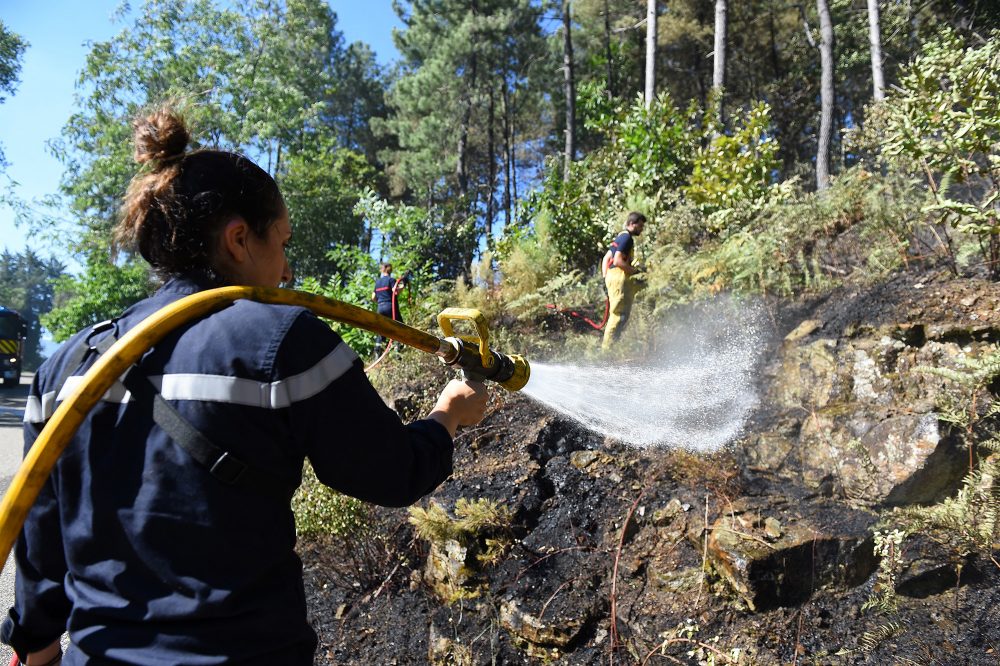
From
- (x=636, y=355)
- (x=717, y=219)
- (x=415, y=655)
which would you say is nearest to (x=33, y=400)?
(x=415, y=655)

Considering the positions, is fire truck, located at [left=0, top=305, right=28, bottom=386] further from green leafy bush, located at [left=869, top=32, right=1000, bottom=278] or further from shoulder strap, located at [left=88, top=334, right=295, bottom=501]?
shoulder strap, located at [left=88, top=334, right=295, bottom=501]

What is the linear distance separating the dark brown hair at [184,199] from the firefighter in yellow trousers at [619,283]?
17.5ft

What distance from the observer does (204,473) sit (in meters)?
1.21

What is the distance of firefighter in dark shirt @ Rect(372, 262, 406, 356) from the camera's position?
7707mm

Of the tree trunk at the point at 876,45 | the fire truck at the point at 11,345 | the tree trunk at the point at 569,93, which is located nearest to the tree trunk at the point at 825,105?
the tree trunk at the point at 876,45

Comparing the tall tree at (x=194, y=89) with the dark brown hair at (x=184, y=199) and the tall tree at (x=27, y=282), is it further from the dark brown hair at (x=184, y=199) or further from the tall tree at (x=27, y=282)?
the tall tree at (x=27, y=282)

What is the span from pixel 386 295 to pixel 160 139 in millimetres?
6582

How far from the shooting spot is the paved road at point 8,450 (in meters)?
4.12

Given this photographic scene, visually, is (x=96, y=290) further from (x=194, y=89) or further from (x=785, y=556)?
(x=785, y=556)

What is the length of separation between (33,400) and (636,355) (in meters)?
5.21

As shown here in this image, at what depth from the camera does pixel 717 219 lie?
796 centimetres

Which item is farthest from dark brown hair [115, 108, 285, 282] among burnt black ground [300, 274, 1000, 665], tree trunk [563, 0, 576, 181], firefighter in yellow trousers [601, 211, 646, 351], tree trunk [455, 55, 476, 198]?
tree trunk [455, 55, 476, 198]

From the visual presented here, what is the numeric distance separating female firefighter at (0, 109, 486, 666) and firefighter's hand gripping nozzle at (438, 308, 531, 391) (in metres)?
0.41

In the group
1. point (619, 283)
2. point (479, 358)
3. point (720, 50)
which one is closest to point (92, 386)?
point (479, 358)
